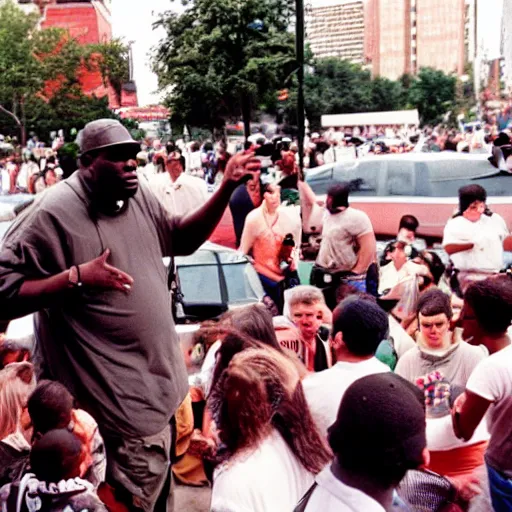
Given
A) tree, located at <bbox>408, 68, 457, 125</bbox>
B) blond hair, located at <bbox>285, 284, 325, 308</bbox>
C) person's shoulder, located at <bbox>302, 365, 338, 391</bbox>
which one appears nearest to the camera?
person's shoulder, located at <bbox>302, 365, 338, 391</bbox>

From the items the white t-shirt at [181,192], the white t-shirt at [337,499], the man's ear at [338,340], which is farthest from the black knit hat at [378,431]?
the white t-shirt at [181,192]

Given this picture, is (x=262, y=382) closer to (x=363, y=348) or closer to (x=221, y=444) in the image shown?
(x=221, y=444)

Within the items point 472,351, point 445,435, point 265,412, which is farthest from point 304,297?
point 265,412

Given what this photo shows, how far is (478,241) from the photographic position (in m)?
7.17

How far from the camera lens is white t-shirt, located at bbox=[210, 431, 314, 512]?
3.01 meters

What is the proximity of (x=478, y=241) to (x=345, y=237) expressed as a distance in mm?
961

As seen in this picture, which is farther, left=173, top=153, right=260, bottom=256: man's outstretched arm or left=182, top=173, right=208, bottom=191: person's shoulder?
left=182, top=173, right=208, bottom=191: person's shoulder

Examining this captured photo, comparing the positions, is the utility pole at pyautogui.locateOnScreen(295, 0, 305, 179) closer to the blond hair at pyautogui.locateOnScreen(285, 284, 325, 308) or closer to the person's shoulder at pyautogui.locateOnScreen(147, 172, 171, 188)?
the person's shoulder at pyautogui.locateOnScreen(147, 172, 171, 188)

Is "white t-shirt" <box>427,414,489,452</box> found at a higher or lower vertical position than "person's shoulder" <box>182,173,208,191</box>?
lower

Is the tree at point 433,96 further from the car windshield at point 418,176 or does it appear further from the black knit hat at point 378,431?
the black knit hat at point 378,431

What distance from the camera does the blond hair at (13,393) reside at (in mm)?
4523

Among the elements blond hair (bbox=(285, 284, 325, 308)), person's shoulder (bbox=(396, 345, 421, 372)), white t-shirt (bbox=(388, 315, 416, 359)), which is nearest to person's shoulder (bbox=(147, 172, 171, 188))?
blond hair (bbox=(285, 284, 325, 308))

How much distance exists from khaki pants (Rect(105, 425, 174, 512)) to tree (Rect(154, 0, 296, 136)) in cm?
1448

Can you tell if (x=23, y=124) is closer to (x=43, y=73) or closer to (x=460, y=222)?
(x=43, y=73)
